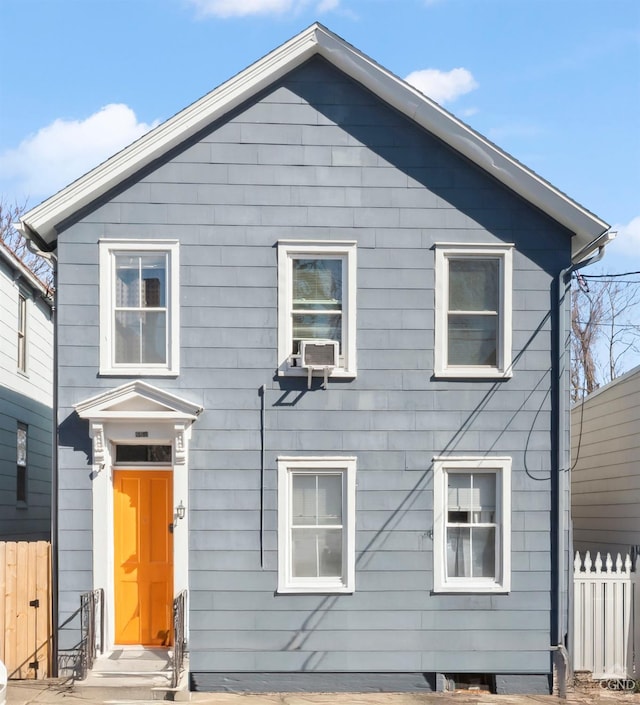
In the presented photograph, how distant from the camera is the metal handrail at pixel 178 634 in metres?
9.59

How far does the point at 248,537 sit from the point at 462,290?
160 inches

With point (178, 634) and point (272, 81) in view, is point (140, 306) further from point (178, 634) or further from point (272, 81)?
point (178, 634)

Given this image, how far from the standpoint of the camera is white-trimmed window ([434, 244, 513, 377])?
10719 mm

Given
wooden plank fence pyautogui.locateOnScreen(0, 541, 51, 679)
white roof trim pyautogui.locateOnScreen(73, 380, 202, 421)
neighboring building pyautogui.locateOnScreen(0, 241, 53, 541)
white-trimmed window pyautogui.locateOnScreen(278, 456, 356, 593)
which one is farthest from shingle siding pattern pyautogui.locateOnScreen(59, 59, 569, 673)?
neighboring building pyautogui.locateOnScreen(0, 241, 53, 541)

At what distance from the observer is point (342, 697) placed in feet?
33.5

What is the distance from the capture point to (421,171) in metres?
10.8

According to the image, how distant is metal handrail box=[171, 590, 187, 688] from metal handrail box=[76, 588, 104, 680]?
94 cm

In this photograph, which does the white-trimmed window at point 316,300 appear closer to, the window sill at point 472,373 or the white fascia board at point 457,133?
the window sill at point 472,373

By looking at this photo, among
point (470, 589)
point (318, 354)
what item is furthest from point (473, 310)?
point (470, 589)

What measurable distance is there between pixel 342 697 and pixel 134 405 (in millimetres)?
4261

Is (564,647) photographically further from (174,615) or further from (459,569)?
(174,615)

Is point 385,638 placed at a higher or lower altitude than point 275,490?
lower

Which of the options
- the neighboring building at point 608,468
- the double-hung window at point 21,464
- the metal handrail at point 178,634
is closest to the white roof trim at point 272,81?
the neighboring building at point 608,468

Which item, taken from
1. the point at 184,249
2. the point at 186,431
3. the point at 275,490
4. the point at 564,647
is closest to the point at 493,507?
the point at 564,647
